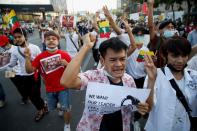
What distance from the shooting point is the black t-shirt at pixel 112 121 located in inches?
106

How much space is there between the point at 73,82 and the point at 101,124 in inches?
18.9

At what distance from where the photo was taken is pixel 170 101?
8.96 feet

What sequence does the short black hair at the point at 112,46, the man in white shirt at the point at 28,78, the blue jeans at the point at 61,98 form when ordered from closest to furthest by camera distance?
the short black hair at the point at 112,46
the blue jeans at the point at 61,98
the man in white shirt at the point at 28,78

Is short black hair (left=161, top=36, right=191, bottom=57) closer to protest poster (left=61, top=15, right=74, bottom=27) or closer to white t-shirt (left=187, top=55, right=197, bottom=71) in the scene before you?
white t-shirt (left=187, top=55, right=197, bottom=71)

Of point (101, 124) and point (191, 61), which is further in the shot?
point (191, 61)

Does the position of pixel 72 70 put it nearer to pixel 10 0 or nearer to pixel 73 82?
pixel 73 82

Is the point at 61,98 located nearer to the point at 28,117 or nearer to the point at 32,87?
the point at 32,87

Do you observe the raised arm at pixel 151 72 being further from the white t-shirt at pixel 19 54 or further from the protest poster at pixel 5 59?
the protest poster at pixel 5 59

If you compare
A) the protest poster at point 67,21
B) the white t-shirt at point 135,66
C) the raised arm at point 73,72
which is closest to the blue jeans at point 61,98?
the white t-shirt at point 135,66

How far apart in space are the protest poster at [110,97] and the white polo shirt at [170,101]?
9.8 inches

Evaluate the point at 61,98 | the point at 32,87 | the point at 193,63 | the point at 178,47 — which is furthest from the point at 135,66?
the point at 178,47

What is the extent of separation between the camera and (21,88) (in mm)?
6305

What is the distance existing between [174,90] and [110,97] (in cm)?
60

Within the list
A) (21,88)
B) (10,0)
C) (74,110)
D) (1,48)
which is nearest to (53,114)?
(74,110)
